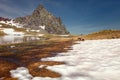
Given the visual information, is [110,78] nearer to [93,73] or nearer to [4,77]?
[93,73]

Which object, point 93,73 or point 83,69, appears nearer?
point 93,73

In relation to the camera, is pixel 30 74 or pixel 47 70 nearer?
pixel 30 74

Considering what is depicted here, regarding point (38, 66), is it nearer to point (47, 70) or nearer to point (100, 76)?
point (47, 70)

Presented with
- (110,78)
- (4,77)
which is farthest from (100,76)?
(4,77)

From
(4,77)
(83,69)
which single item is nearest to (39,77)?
(4,77)

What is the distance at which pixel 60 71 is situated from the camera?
14586 mm

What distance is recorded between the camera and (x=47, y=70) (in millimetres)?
15414

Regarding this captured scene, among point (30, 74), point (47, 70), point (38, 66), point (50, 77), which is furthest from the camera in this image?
point (38, 66)

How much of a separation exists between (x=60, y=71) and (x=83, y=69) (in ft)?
6.52

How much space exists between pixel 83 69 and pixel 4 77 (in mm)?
6426

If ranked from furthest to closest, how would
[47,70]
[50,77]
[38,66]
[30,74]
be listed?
[38,66], [47,70], [30,74], [50,77]

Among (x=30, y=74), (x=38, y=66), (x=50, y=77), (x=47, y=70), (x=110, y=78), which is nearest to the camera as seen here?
(x=110, y=78)

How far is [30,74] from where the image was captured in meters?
14.3

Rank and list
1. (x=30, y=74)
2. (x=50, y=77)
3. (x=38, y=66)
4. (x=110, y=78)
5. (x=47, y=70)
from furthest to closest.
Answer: (x=38, y=66)
(x=47, y=70)
(x=30, y=74)
(x=50, y=77)
(x=110, y=78)
